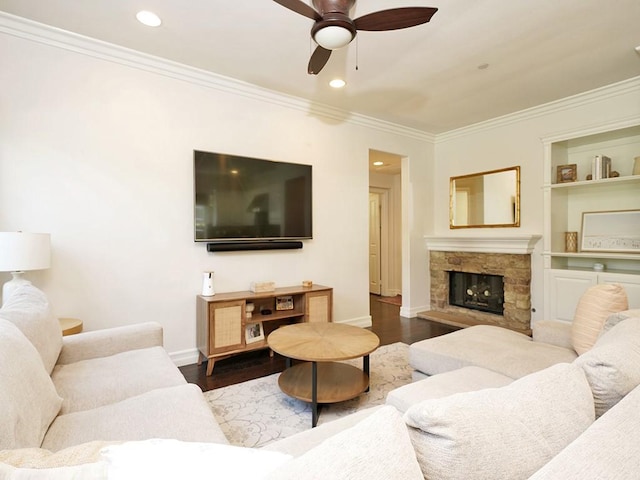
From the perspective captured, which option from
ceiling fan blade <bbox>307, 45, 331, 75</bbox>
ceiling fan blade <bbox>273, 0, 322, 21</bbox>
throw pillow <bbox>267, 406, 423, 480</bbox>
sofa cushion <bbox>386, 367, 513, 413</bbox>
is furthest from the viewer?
ceiling fan blade <bbox>307, 45, 331, 75</bbox>

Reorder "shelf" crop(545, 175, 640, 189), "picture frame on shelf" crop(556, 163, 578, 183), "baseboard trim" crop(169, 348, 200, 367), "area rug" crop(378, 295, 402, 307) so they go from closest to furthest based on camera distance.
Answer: "baseboard trim" crop(169, 348, 200, 367) < "shelf" crop(545, 175, 640, 189) < "picture frame on shelf" crop(556, 163, 578, 183) < "area rug" crop(378, 295, 402, 307)

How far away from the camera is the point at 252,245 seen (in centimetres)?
345

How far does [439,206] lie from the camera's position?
5.25m

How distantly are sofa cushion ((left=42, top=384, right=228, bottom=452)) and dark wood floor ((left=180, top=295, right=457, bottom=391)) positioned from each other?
1277 millimetres

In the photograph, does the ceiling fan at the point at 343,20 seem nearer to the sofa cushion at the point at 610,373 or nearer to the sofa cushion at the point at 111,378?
the sofa cushion at the point at 610,373

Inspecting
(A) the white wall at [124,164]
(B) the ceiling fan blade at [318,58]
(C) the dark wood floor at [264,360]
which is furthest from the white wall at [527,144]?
(B) the ceiling fan blade at [318,58]

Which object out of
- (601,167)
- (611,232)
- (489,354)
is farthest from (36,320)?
(611,232)

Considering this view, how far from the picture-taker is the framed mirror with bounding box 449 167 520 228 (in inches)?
173

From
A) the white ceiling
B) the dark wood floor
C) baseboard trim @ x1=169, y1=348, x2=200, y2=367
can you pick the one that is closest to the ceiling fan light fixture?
the white ceiling

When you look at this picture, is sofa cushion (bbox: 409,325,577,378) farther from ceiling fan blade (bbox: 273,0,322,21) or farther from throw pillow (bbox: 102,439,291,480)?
ceiling fan blade (bbox: 273,0,322,21)

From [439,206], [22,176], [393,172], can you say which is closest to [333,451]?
[22,176]

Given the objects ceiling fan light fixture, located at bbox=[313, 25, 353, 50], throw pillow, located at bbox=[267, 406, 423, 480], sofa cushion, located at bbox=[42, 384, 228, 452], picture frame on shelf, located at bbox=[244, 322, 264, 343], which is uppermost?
ceiling fan light fixture, located at bbox=[313, 25, 353, 50]

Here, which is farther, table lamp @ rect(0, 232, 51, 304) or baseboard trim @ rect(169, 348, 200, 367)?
baseboard trim @ rect(169, 348, 200, 367)

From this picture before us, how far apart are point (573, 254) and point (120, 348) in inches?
176
